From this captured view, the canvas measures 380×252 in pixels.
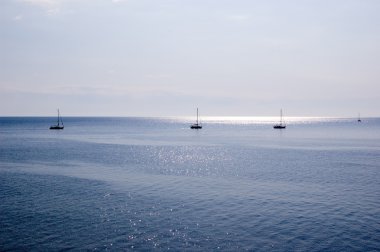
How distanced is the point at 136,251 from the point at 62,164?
50781 mm

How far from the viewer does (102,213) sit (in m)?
35.8

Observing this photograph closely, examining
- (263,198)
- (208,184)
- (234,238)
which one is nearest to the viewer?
(234,238)

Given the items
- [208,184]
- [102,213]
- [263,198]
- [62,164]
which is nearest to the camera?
[102,213]

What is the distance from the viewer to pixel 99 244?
27.4 meters

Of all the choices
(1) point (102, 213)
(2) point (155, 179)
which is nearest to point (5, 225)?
(1) point (102, 213)

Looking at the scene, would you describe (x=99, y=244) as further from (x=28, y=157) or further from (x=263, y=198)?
(x=28, y=157)

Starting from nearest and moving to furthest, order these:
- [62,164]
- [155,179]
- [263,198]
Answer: [263,198]
[155,179]
[62,164]

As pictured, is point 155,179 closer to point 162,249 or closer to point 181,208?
point 181,208

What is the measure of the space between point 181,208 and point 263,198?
10897 mm

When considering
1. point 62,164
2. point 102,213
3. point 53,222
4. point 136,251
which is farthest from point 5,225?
point 62,164

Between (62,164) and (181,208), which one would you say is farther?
(62,164)

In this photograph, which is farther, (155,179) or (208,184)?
(155,179)

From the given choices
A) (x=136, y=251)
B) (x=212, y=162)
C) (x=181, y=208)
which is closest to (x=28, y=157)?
(x=212, y=162)

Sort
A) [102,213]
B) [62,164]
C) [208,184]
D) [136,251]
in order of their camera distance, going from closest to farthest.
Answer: [136,251]
[102,213]
[208,184]
[62,164]
